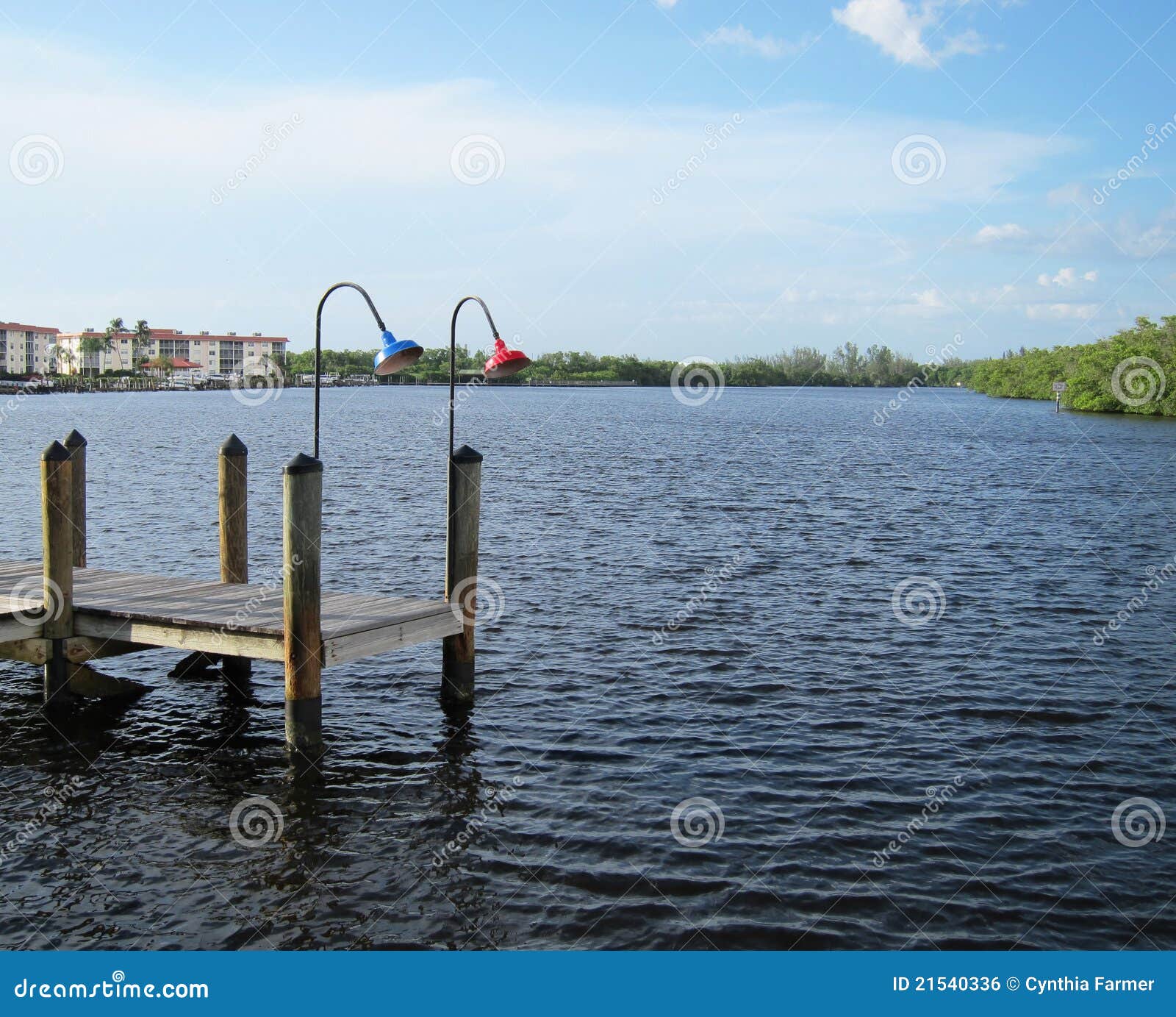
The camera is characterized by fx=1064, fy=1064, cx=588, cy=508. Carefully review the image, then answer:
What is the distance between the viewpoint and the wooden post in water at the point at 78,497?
15805 mm

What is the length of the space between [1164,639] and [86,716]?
58.3 feet

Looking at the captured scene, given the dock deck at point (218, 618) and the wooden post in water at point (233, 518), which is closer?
the dock deck at point (218, 618)

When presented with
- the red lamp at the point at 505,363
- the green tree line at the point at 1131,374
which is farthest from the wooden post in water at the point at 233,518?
the green tree line at the point at 1131,374

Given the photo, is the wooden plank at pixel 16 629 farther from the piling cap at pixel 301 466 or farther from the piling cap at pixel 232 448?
the piling cap at pixel 301 466

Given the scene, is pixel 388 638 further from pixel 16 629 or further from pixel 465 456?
pixel 16 629

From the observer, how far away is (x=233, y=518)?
15117 millimetres

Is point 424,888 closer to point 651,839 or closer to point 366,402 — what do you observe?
point 651,839

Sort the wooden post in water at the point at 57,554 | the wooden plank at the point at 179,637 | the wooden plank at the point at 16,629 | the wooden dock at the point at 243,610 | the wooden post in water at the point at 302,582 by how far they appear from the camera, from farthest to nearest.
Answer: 1. the wooden post in water at the point at 57,554
2. the wooden plank at the point at 16,629
3. the wooden plank at the point at 179,637
4. the wooden dock at the point at 243,610
5. the wooden post in water at the point at 302,582

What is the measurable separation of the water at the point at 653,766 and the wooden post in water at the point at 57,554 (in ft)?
4.25

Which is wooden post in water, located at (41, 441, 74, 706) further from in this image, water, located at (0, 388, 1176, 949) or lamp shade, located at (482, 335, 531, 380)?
lamp shade, located at (482, 335, 531, 380)

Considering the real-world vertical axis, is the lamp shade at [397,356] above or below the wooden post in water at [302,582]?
above

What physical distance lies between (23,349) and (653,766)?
205 m

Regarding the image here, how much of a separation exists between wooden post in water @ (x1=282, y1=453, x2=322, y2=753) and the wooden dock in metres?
0.01

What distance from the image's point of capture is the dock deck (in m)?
12.1
